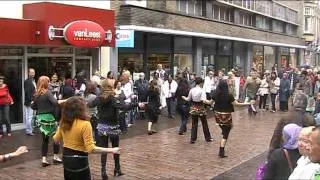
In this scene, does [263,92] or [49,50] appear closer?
[49,50]

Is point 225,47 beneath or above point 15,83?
above

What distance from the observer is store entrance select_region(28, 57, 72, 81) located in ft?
49.1

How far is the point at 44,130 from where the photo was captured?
9680 millimetres

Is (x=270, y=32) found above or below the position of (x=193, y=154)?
above

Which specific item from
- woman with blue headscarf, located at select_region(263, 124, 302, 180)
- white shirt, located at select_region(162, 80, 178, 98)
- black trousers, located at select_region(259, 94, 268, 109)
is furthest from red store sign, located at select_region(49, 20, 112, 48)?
woman with blue headscarf, located at select_region(263, 124, 302, 180)

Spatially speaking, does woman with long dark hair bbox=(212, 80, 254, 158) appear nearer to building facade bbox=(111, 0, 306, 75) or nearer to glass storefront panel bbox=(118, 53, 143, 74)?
building facade bbox=(111, 0, 306, 75)

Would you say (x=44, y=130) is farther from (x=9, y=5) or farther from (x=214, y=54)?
(x=214, y=54)

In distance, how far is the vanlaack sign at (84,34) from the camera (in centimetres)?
1471

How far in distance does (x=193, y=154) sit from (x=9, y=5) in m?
6.80

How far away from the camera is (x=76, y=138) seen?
19.9 ft

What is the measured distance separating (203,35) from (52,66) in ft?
29.9

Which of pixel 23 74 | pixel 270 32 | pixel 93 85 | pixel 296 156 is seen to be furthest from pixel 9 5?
pixel 270 32

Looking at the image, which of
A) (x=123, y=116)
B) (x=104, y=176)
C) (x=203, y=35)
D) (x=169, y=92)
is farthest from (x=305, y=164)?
(x=203, y=35)

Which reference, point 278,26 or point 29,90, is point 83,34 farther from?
point 278,26
